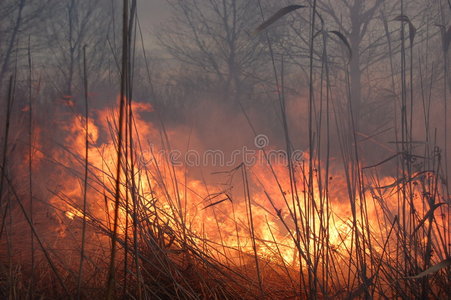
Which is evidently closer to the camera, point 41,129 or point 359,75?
point 41,129

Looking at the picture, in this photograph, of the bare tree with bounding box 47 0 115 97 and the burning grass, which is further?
the bare tree with bounding box 47 0 115 97

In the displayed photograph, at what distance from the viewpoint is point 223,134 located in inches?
286

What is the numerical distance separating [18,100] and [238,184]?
3.42m

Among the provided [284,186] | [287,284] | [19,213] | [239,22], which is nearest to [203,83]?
[239,22]

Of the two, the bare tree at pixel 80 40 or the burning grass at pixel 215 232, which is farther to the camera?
the bare tree at pixel 80 40

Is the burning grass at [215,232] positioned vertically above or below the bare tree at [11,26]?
below

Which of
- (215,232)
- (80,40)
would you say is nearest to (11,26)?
(80,40)

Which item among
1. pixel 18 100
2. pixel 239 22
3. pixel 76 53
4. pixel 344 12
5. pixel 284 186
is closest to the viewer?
pixel 18 100

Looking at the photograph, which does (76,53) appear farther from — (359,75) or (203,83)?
(359,75)

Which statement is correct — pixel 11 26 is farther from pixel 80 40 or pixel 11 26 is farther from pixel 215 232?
pixel 215 232

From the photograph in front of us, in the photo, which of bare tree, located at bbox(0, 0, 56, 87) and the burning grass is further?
bare tree, located at bbox(0, 0, 56, 87)

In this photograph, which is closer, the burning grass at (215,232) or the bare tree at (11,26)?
the burning grass at (215,232)

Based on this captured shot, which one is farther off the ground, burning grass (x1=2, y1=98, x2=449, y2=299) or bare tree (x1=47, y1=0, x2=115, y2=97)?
bare tree (x1=47, y1=0, x2=115, y2=97)

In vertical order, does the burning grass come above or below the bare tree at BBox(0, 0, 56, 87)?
below
